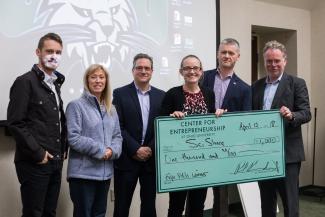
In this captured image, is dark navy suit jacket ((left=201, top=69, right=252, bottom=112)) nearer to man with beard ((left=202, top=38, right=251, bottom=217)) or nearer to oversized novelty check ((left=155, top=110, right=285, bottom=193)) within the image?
man with beard ((left=202, top=38, right=251, bottom=217))

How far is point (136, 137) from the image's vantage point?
2.93 meters

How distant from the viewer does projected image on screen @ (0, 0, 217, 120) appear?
304cm

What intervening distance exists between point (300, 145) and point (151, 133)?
1.08 m

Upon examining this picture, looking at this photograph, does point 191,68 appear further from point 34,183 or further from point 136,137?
point 34,183

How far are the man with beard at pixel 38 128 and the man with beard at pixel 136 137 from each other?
18.3 inches

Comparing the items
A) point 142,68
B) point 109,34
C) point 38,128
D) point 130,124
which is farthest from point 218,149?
point 109,34

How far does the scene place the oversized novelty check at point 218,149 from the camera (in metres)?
2.65

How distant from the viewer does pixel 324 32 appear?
18.5 feet

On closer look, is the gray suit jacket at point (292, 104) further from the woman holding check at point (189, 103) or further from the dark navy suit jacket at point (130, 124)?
the dark navy suit jacket at point (130, 124)

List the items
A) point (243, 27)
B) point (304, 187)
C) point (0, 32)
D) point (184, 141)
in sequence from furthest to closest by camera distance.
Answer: point (304, 187), point (243, 27), point (0, 32), point (184, 141)

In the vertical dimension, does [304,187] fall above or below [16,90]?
below

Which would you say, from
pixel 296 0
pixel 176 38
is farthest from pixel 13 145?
pixel 296 0

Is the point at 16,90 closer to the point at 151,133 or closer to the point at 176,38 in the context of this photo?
the point at 151,133

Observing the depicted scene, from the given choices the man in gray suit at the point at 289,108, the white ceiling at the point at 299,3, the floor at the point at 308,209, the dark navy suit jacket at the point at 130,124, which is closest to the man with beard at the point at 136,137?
the dark navy suit jacket at the point at 130,124
